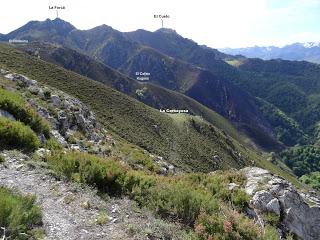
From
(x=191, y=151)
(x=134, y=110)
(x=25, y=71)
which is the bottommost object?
(x=191, y=151)

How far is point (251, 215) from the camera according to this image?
47.5 ft

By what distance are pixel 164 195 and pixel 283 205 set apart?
648cm

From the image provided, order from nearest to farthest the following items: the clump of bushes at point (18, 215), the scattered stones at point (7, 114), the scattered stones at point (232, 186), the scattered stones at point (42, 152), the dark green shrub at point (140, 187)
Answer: the clump of bushes at point (18, 215) < the dark green shrub at point (140, 187) < the scattered stones at point (42, 152) < the scattered stones at point (232, 186) < the scattered stones at point (7, 114)

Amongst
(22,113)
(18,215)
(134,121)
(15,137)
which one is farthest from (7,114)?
(134,121)

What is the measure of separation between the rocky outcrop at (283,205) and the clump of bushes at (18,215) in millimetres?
8628

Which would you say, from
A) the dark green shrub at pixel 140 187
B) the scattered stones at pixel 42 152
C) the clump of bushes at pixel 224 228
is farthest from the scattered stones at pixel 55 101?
the clump of bushes at pixel 224 228

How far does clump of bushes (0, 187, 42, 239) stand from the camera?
328 inches

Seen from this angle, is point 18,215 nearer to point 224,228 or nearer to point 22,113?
point 224,228

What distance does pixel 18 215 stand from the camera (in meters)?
8.56

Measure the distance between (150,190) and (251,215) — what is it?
14.4 ft

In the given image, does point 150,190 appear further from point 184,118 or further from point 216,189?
point 184,118

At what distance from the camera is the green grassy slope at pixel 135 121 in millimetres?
85688

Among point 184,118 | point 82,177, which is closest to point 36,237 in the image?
point 82,177

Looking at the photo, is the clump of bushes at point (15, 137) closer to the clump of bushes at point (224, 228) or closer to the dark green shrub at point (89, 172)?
the dark green shrub at point (89, 172)
